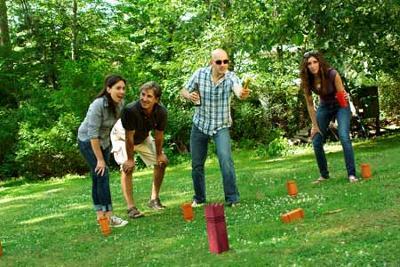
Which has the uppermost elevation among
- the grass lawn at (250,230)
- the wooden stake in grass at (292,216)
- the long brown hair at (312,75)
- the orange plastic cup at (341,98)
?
the long brown hair at (312,75)

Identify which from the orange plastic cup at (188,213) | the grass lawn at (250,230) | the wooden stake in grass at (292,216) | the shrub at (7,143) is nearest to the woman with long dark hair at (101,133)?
the grass lawn at (250,230)

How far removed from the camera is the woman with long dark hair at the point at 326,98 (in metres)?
7.62

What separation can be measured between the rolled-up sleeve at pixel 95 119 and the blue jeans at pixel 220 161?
1.38 meters

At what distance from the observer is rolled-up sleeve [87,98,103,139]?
6.50 metres

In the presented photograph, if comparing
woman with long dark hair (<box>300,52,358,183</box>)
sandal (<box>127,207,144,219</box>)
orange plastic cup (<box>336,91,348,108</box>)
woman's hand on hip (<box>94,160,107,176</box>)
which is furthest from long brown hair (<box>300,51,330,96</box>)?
woman's hand on hip (<box>94,160,107,176</box>)

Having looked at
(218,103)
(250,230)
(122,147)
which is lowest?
(250,230)

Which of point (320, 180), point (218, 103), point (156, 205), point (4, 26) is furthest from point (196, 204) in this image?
point (4, 26)

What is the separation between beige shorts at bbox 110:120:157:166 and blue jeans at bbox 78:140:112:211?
683 mm

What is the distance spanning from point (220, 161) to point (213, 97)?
785 mm

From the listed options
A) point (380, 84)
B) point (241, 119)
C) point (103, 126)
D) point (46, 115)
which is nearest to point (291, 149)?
point (241, 119)

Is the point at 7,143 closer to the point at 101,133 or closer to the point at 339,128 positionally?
the point at 101,133

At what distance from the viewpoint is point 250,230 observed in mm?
5613

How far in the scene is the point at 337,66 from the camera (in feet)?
39.4

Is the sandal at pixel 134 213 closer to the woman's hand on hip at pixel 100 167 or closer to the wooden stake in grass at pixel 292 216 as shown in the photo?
the woman's hand on hip at pixel 100 167
